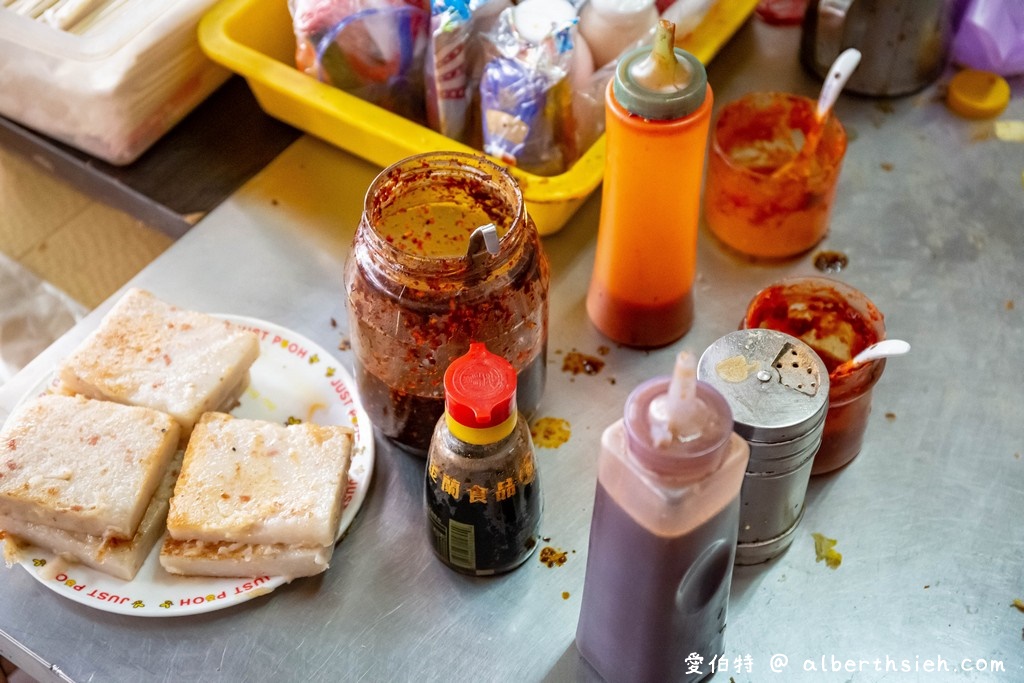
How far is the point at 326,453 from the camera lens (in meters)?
0.78

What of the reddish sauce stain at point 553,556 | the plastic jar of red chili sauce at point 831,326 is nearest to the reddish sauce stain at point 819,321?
the plastic jar of red chili sauce at point 831,326

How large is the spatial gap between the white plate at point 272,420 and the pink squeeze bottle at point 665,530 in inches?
9.9

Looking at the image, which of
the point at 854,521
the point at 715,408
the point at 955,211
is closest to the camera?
the point at 715,408

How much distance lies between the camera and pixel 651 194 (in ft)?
2.59

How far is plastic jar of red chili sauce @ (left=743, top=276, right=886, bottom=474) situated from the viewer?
0.79 meters

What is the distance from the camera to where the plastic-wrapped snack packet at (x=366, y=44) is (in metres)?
0.97

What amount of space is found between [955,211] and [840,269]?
15 cm

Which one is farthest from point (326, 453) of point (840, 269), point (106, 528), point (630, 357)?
point (840, 269)

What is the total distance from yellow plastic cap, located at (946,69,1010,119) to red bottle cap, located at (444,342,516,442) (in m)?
0.73

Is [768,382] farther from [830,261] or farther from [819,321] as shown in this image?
[830,261]

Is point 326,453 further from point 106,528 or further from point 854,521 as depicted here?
point 854,521

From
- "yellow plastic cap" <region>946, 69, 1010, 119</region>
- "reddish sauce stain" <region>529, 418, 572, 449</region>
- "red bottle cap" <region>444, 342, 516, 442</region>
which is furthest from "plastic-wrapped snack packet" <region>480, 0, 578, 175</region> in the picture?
"yellow plastic cap" <region>946, 69, 1010, 119</region>

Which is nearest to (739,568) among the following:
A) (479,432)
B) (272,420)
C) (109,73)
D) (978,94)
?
(479,432)

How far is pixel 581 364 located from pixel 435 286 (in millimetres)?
241
